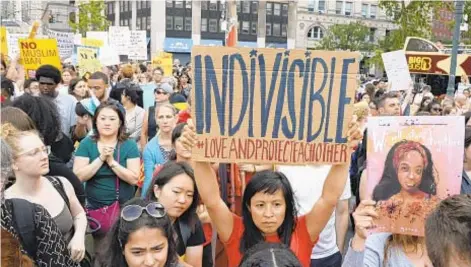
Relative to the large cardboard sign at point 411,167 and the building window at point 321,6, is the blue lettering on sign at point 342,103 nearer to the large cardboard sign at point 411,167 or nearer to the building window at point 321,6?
the large cardboard sign at point 411,167

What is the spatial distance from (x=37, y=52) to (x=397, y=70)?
5.16 m

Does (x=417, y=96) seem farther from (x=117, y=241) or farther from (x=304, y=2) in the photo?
(x=304, y=2)

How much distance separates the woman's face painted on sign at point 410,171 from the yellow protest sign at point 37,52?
6771mm

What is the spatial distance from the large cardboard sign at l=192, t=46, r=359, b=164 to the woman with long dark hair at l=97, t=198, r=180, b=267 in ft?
1.12

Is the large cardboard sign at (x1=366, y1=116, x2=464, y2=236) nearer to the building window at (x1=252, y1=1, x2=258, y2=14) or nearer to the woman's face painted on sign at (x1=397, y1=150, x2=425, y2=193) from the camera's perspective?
the woman's face painted on sign at (x1=397, y1=150, x2=425, y2=193)

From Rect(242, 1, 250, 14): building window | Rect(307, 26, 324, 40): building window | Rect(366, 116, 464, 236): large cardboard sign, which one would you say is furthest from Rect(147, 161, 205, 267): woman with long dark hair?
Rect(242, 1, 250, 14): building window

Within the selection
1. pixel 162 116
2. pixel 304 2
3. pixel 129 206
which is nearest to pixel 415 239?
pixel 129 206

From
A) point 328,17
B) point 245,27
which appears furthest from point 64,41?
point 245,27

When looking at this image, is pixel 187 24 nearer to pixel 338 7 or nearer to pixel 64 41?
pixel 338 7

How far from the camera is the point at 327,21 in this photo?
59.4m

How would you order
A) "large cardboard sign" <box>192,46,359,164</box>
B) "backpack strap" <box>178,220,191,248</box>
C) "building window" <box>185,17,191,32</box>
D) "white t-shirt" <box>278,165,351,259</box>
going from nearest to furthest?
"large cardboard sign" <box>192,46,359,164</box> < "backpack strap" <box>178,220,191,248</box> < "white t-shirt" <box>278,165,351,259</box> < "building window" <box>185,17,191,32</box>

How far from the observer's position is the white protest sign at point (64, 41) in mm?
11531

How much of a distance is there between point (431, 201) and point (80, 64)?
350 inches

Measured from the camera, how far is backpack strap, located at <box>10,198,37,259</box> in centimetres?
234
